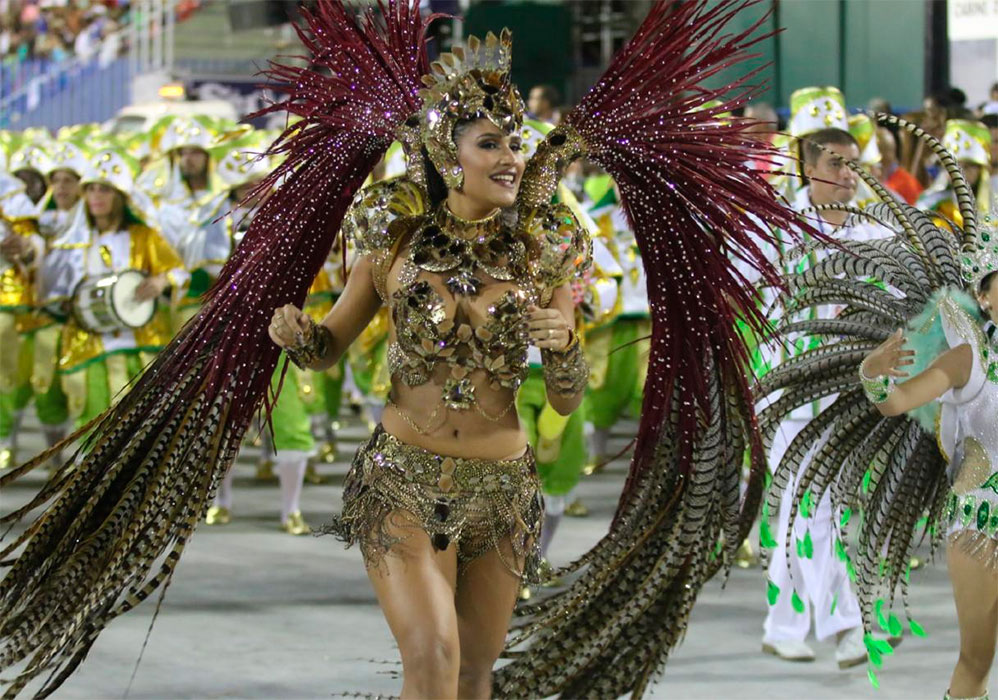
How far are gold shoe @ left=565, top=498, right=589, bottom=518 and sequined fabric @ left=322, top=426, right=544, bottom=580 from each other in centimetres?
533

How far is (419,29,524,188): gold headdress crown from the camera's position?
4086 millimetres

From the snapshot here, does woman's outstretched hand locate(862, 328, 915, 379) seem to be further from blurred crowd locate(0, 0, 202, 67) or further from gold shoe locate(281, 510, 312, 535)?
blurred crowd locate(0, 0, 202, 67)

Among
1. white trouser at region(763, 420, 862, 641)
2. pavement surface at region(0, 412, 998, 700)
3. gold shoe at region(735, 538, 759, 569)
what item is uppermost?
white trouser at region(763, 420, 862, 641)

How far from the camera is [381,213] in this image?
4.16 m

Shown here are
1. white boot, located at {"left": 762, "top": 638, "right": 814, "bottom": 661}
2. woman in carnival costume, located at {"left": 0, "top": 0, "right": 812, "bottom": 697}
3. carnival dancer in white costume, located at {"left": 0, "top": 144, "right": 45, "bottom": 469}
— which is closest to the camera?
woman in carnival costume, located at {"left": 0, "top": 0, "right": 812, "bottom": 697}

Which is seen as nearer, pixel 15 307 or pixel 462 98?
pixel 462 98

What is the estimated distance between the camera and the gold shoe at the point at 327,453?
11.5 metres

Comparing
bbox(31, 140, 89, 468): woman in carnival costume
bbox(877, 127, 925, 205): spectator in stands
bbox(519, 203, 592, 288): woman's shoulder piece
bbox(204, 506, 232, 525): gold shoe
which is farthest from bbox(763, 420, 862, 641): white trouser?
bbox(31, 140, 89, 468): woman in carnival costume

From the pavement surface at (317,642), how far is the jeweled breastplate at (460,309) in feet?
3.90

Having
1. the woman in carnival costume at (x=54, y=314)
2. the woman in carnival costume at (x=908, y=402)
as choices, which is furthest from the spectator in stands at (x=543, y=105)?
→ the woman in carnival costume at (x=908, y=402)

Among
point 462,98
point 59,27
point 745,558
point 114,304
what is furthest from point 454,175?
point 59,27

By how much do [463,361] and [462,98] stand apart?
64 centimetres

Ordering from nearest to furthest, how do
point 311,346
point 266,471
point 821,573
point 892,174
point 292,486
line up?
point 311,346
point 821,573
point 292,486
point 892,174
point 266,471

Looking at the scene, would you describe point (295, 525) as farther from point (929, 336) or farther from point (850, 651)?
point (929, 336)
